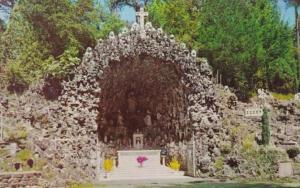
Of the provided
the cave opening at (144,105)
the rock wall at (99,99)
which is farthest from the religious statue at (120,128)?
the rock wall at (99,99)

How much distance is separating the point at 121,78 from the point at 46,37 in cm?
1288

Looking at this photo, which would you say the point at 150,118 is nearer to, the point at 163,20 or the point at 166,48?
the point at 166,48

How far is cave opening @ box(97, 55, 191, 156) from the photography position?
2609 cm

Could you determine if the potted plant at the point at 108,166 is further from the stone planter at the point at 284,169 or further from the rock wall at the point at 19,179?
the rock wall at the point at 19,179

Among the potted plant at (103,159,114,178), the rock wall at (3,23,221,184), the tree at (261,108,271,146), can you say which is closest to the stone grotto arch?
the rock wall at (3,23,221,184)

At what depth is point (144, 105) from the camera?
99.0 ft

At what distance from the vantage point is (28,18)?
126 feet

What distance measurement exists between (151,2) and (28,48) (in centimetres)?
1539

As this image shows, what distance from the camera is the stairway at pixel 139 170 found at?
24422 millimetres

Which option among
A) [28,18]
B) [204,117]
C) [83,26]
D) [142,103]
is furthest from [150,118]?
[28,18]

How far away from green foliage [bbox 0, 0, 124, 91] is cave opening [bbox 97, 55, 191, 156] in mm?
7427

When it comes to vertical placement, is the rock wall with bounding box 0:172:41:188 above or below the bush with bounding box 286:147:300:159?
below

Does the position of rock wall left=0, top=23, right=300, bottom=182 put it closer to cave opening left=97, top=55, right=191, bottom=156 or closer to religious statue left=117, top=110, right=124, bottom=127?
cave opening left=97, top=55, right=191, bottom=156

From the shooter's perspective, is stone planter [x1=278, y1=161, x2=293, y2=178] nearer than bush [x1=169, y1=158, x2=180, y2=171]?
Yes
